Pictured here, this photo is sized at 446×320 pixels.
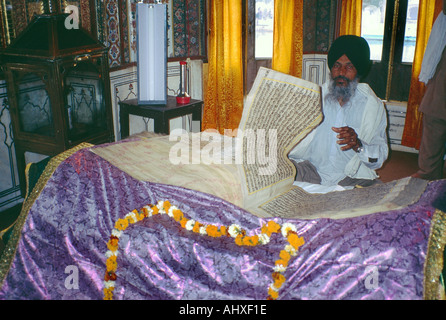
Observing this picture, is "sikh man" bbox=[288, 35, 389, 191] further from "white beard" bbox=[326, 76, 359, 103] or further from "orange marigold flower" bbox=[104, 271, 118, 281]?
"orange marigold flower" bbox=[104, 271, 118, 281]

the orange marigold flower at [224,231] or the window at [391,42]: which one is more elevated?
the window at [391,42]

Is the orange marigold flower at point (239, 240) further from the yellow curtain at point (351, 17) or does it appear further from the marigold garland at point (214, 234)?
the yellow curtain at point (351, 17)

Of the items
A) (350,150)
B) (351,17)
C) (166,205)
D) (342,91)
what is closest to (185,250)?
(166,205)

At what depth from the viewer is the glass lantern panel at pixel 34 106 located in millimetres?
2953

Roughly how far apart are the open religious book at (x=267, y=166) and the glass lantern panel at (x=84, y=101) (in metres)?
1.06

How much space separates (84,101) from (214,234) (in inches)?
80.4

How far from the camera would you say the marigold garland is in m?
1.46

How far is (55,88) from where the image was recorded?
2805mm

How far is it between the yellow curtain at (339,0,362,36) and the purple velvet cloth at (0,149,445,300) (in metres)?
4.01

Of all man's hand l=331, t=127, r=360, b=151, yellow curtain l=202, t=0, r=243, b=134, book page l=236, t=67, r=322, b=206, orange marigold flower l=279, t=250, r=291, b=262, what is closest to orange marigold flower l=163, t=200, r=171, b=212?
book page l=236, t=67, r=322, b=206

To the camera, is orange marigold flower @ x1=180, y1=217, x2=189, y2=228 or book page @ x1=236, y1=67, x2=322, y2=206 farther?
book page @ x1=236, y1=67, x2=322, y2=206

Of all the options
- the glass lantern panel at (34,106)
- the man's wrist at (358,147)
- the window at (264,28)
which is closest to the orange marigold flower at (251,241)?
the man's wrist at (358,147)

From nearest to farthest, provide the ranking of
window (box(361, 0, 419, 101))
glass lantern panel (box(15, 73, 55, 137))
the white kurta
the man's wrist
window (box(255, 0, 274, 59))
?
the man's wrist, the white kurta, glass lantern panel (box(15, 73, 55, 137)), window (box(361, 0, 419, 101)), window (box(255, 0, 274, 59))
